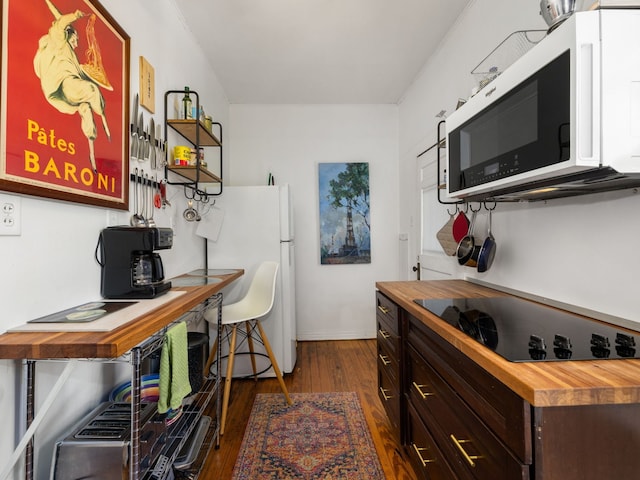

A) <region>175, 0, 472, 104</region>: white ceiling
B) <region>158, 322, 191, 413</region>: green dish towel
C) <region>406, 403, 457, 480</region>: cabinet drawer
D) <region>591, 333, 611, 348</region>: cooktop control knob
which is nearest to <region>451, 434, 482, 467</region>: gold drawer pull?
<region>406, 403, 457, 480</region>: cabinet drawer

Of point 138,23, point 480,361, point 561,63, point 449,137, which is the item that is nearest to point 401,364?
point 480,361

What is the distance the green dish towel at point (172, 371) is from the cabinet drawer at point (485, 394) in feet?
3.06

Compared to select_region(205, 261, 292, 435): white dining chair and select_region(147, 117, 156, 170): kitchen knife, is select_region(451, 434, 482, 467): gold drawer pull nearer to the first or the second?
select_region(205, 261, 292, 435): white dining chair

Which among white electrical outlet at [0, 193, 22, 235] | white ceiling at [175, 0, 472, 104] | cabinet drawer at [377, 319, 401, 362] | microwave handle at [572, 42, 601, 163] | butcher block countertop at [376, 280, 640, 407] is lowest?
cabinet drawer at [377, 319, 401, 362]

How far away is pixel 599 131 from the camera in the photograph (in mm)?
758

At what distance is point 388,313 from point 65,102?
1.68m

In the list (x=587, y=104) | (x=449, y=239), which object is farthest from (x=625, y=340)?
(x=449, y=239)

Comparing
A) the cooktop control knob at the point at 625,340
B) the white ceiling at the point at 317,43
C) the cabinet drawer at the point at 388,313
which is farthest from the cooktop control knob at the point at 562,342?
the white ceiling at the point at 317,43

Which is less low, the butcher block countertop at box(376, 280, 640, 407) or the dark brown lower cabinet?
the butcher block countertop at box(376, 280, 640, 407)

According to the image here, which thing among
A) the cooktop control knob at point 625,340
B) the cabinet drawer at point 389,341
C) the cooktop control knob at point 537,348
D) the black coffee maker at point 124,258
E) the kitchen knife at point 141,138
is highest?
the kitchen knife at point 141,138

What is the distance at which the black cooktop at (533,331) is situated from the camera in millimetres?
799

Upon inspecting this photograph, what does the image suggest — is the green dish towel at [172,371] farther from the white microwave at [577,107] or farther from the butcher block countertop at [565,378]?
the white microwave at [577,107]

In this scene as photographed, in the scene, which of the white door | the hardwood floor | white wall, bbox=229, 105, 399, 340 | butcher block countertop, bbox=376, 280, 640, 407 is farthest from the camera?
white wall, bbox=229, 105, 399, 340

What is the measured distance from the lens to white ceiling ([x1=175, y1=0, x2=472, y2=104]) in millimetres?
2074
